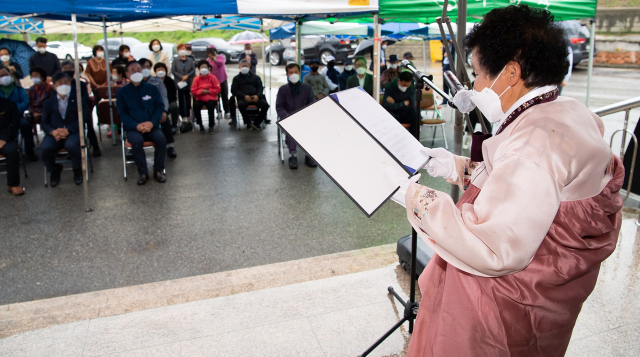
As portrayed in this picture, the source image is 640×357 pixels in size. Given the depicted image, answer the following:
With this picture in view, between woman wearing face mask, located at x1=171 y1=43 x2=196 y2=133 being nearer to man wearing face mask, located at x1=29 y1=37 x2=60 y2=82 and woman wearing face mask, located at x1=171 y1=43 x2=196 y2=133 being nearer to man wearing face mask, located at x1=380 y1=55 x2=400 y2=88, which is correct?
man wearing face mask, located at x1=29 y1=37 x2=60 y2=82

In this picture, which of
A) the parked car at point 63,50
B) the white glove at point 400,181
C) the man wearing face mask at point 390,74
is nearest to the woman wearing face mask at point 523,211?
the white glove at point 400,181

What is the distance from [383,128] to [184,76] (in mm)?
9432

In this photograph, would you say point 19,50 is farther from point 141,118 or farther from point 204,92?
point 141,118

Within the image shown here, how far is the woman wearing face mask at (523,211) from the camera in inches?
48.4

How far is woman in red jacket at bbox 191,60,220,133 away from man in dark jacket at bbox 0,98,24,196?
3.85 meters

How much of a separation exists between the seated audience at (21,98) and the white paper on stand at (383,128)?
286 inches

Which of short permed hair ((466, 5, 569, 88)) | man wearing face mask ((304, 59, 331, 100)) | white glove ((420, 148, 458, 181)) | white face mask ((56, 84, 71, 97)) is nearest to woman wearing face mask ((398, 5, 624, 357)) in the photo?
short permed hair ((466, 5, 569, 88))

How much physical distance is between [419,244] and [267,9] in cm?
423

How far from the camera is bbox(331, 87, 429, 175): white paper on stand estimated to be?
173 cm

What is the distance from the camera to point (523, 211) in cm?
120

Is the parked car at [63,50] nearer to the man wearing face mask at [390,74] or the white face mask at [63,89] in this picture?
the man wearing face mask at [390,74]

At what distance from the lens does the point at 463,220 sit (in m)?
1.30

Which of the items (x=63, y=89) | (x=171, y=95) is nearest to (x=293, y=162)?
(x=63, y=89)

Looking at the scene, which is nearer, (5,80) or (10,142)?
(10,142)
